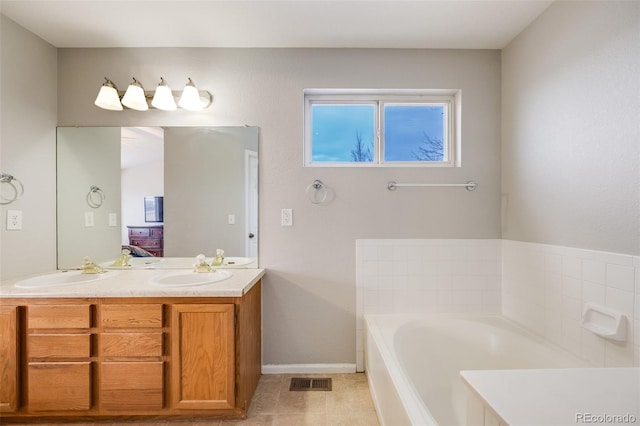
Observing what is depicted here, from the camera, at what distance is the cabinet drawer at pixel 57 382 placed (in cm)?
164

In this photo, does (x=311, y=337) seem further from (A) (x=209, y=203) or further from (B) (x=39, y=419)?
(B) (x=39, y=419)

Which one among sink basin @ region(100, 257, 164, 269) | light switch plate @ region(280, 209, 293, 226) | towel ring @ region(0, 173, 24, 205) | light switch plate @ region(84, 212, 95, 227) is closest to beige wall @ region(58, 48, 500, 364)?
light switch plate @ region(280, 209, 293, 226)

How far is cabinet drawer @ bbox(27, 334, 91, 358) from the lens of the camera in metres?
1.64

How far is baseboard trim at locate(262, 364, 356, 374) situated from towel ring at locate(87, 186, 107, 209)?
67.5 inches

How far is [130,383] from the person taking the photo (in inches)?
65.2

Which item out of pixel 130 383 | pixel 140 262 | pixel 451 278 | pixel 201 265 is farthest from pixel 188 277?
pixel 451 278

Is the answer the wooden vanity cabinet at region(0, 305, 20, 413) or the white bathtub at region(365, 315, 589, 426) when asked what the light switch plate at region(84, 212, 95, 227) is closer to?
the wooden vanity cabinet at region(0, 305, 20, 413)

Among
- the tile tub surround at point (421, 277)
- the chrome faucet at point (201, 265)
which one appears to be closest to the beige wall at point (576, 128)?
the tile tub surround at point (421, 277)

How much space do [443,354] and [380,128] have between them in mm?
1658

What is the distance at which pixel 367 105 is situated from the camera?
2.38 metres

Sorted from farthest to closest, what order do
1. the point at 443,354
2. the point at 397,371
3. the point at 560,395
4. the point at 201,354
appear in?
1. the point at 443,354
2. the point at 201,354
3. the point at 397,371
4. the point at 560,395

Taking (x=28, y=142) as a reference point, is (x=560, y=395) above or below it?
below

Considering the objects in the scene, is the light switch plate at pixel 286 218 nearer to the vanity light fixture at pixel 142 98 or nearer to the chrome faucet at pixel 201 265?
the chrome faucet at pixel 201 265

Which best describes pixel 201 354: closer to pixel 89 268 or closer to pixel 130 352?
pixel 130 352
